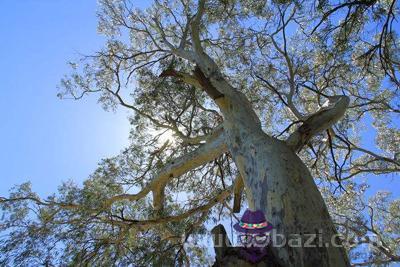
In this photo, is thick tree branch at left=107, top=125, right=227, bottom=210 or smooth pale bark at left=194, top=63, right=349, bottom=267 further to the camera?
thick tree branch at left=107, top=125, right=227, bottom=210

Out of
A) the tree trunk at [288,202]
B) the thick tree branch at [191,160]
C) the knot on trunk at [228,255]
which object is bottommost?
the knot on trunk at [228,255]

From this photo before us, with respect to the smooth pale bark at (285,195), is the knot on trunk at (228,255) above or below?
below

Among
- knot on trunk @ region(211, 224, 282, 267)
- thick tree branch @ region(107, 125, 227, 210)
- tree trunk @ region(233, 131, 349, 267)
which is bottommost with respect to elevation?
knot on trunk @ region(211, 224, 282, 267)

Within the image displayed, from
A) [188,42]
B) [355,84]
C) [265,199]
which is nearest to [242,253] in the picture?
[265,199]

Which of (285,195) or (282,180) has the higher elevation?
(282,180)

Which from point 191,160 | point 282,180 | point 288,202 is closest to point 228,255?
point 288,202

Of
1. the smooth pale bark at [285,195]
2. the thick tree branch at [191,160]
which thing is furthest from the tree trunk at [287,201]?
the thick tree branch at [191,160]

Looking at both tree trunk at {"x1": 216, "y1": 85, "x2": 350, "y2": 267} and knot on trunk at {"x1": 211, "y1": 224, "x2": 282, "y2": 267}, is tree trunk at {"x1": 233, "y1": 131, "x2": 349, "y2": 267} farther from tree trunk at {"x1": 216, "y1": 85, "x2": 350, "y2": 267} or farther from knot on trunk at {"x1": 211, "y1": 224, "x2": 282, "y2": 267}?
knot on trunk at {"x1": 211, "y1": 224, "x2": 282, "y2": 267}

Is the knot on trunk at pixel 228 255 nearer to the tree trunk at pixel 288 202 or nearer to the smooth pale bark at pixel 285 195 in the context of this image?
the smooth pale bark at pixel 285 195

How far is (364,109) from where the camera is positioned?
26.5 ft

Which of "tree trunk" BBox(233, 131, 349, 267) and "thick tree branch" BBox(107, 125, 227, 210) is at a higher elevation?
"thick tree branch" BBox(107, 125, 227, 210)

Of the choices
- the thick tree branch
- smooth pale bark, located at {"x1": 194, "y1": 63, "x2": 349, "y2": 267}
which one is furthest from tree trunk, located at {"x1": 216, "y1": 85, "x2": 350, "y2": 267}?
the thick tree branch

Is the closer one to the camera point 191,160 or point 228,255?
point 228,255

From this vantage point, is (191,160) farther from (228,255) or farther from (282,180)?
(228,255)
